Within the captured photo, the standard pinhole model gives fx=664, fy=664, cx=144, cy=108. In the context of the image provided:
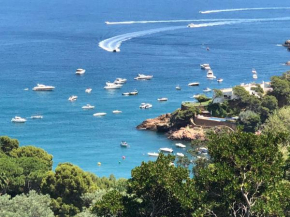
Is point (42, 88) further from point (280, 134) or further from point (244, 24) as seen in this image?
point (244, 24)

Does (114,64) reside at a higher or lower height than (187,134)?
higher

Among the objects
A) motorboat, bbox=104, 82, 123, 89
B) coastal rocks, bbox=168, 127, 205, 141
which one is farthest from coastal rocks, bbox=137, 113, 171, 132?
motorboat, bbox=104, 82, 123, 89

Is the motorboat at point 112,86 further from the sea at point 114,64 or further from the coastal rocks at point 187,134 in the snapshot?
the coastal rocks at point 187,134

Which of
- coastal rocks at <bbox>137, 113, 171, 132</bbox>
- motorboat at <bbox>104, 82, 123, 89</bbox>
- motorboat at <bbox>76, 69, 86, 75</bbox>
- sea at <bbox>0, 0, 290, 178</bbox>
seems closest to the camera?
sea at <bbox>0, 0, 290, 178</bbox>

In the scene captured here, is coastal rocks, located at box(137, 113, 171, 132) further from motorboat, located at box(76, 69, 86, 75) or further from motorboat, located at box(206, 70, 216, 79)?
motorboat, located at box(76, 69, 86, 75)

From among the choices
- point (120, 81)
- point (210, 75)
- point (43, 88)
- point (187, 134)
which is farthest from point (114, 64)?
point (187, 134)

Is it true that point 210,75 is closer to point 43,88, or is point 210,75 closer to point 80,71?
point 80,71
